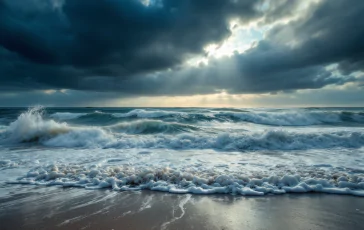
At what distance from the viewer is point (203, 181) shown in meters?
4.13

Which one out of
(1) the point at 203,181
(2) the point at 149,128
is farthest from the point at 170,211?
(2) the point at 149,128

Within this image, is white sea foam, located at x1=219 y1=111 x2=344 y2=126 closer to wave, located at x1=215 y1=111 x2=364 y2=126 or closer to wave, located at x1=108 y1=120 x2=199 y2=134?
wave, located at x1=215 y1=111 x2=364 y2=126

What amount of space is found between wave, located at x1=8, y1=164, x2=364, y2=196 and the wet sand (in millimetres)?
210

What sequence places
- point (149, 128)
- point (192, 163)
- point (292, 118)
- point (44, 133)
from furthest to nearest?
1. point (292, 118)
2. point (149, 128)
3. point (44, 133)
4. point (192, 163)

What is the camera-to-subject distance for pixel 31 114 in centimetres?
1207

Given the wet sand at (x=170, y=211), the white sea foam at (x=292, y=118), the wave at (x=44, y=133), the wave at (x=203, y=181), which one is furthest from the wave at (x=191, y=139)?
the white sea foam at (x=292, y=118)

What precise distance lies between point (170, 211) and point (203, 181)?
1.26 metres

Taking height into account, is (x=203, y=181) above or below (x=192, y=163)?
above

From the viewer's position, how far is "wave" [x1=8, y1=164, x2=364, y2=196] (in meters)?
3.81

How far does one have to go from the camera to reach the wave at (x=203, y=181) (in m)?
3.81

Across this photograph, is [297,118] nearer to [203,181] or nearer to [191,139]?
[191,139]

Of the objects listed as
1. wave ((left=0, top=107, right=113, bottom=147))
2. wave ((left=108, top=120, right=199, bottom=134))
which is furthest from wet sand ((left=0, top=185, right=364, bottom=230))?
wave ((left=108, top=120, right=199, bottom=134))

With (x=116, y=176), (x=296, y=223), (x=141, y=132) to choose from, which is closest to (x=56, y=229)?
(x=116, y=176)

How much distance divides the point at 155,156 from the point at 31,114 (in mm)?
10098
